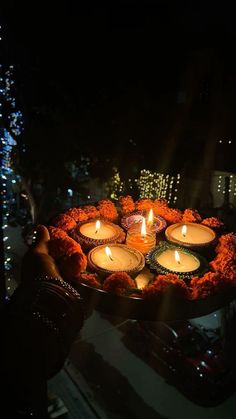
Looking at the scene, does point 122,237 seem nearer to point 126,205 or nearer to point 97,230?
point 97,230

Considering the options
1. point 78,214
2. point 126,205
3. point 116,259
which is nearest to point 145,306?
point 116,259

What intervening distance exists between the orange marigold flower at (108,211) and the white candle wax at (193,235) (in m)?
0.73

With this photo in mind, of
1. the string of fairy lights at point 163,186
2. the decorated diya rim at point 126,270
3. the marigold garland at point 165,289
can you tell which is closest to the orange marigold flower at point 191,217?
the decorated diya rim at point 126,270

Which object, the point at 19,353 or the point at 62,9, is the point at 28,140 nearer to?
the point at 62,9

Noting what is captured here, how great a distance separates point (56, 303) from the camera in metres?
1.54

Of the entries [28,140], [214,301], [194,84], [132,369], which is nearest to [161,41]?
[194,84]

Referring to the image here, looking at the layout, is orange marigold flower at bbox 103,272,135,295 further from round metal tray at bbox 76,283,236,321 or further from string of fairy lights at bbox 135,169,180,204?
string of fairy lights at bbox 135,169,180,204

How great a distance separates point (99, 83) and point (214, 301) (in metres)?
10.8

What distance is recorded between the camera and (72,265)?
2.25 metres

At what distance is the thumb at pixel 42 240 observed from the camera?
234cm

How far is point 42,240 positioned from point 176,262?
1141 millimetres

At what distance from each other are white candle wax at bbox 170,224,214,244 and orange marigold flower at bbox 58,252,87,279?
3.72 ft

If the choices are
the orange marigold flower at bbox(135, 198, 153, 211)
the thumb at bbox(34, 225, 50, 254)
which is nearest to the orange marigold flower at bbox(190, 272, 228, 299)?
the thumb at bbox(34, 225, 50, 254)

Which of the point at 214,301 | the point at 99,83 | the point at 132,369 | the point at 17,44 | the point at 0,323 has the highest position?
the point at 17,44
